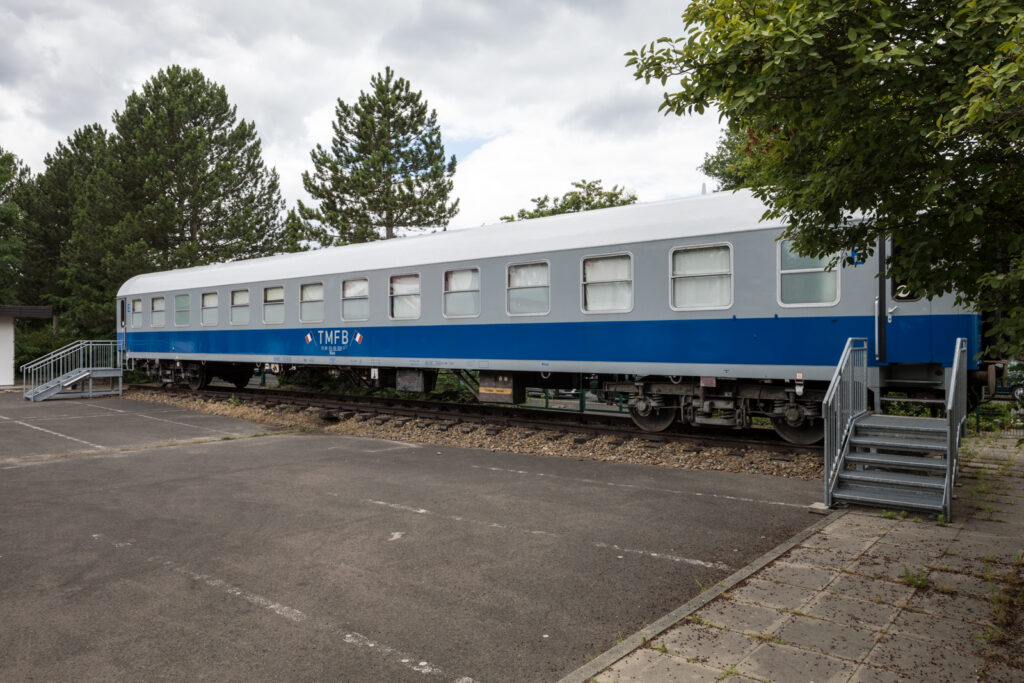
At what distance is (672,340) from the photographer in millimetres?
10453

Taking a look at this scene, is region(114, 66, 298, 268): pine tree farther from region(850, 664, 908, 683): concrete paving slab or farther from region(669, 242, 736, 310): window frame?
region(850, 664, 908, 683): concrete paving slab

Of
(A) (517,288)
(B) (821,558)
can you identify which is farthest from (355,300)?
(B) (821,558)

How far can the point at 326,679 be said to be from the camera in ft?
11.6

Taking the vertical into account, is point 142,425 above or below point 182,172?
below

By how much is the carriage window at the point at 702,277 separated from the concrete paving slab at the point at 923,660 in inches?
258

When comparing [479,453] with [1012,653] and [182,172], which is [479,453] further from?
[182,172]

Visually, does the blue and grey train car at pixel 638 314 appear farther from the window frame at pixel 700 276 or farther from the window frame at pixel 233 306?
the window frame at pixel 233 306

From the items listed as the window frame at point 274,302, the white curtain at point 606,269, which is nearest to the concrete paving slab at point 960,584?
the white curtain at point 606,269

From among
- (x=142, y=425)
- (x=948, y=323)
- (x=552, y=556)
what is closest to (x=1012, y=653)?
(x=552, y=556)

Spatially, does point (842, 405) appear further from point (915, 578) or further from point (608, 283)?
point (608, 283)

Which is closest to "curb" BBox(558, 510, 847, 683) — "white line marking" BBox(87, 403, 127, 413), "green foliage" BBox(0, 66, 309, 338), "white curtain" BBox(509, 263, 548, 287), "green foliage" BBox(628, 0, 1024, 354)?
"green foliage" BBox(628, 0, 1024, 354)

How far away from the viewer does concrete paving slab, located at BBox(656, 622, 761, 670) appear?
3702 millimetres

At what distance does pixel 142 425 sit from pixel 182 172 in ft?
55.9

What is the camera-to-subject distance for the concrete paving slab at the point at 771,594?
14.7 feet
